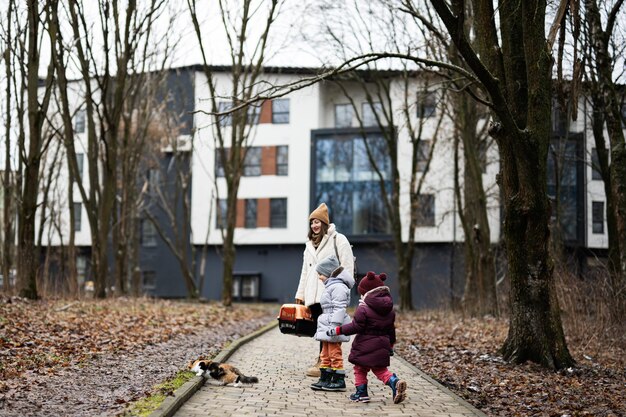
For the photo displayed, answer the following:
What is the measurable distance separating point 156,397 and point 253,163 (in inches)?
1692

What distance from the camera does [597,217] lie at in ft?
148

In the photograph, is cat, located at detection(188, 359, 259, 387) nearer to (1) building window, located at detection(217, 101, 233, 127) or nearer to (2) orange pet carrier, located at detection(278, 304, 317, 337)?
(2) orange pet carrier, located at detection(278, 304, 317, 337)

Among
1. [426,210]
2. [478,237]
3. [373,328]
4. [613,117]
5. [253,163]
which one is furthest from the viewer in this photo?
[253,163]

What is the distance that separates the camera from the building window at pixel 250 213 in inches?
1969

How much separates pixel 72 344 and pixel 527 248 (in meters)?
7.12

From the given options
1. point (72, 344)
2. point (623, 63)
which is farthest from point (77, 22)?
point (623, 63)

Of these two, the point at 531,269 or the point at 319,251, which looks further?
the point at 531,269

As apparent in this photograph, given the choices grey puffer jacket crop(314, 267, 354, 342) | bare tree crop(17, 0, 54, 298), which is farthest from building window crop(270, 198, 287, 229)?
grey puffer jacket crop(314, 267, 354, 342)

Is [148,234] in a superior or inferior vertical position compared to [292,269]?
superior

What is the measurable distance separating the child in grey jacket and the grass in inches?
62.5

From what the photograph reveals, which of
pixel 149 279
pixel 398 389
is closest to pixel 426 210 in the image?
pixel 149 279

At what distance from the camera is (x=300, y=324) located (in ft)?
33.3

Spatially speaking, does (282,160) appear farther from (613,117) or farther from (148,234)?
(613,117)

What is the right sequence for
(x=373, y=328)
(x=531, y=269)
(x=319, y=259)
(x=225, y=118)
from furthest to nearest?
(x=225, y=118) < (x=531, y=269) < (x=319, y=259) < (x=373, y=328)
